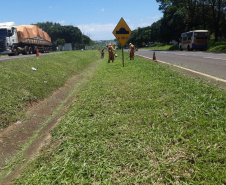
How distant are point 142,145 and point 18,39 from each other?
25245mm

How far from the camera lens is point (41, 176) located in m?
2.66

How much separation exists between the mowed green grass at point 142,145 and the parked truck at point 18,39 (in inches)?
791

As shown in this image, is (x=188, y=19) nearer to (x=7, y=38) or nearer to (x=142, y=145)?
(x=7, y=38)

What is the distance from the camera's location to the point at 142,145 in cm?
296

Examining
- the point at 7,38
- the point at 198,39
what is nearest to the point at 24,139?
the point at 7,38

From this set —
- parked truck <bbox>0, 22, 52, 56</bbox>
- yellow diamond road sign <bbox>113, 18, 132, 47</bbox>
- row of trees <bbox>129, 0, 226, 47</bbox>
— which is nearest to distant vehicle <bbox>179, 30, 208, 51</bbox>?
row of trees <bbox>129, 0, 226, 47</bbox>

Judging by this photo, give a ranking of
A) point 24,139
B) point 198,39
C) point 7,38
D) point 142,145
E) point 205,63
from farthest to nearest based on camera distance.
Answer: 1. point 198,39
2. point 7,38
3. point 205,63
4. point 24,139
5. point 142,145

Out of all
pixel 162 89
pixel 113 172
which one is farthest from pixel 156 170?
pixel 162 89

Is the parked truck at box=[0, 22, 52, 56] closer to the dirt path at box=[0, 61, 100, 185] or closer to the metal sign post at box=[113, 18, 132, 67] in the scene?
the metal sign post at box=[113, 18, 132, 67]

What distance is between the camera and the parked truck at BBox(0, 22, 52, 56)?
2120 centimetres

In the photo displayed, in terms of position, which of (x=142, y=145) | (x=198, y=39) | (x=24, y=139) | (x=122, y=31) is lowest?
(x=24, y=139)

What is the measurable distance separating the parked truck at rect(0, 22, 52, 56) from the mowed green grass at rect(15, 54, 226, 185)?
2010 cm

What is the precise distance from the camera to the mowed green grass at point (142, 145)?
7.87 ft

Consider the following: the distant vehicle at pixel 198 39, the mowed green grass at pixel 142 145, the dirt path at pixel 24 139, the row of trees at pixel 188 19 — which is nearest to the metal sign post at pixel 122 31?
the dirt path at pixel 24 139
